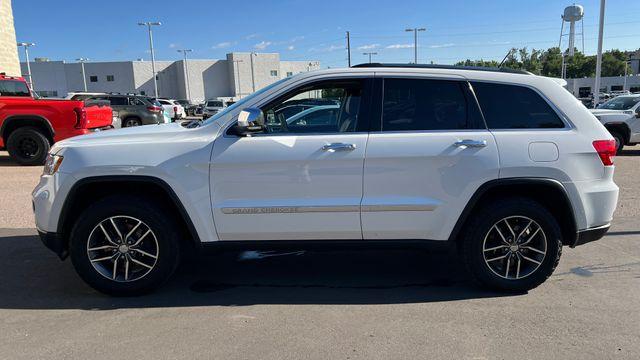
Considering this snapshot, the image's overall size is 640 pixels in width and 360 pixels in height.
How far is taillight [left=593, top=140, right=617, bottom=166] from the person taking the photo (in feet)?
12.9

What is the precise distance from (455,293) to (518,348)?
96 cm

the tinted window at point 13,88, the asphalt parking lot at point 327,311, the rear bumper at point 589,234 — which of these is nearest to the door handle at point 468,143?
the rear bumper at point 589,234

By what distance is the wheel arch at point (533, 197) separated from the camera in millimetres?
3867

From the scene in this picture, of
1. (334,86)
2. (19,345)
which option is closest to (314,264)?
(334,86)

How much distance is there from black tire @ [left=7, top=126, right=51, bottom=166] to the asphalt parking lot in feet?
21.4

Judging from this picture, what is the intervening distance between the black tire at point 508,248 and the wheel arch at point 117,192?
2.27m

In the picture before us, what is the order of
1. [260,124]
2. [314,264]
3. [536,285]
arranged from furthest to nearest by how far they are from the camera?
1. [314,264]
2. [536,285]
3. [260,124]

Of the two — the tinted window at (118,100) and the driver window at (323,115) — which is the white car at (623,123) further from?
the tinted window at (118,100)

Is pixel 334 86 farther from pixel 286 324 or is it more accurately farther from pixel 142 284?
pixel 142 284

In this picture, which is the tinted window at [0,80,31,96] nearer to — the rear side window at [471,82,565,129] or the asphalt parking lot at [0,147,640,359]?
the asphalt parking lot at [0,147,640,359]

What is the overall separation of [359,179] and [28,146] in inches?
396

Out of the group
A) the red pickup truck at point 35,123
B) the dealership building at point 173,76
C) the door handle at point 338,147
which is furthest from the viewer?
the dealership building at point 173,76

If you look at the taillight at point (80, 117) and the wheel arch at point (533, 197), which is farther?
the taillight at point (80, 117)

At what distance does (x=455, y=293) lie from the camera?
13.6 ft
